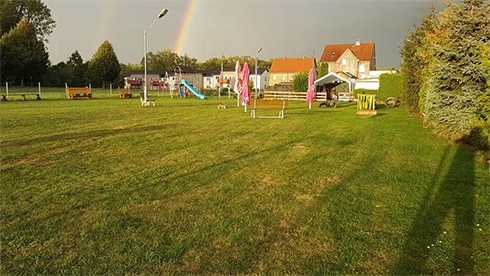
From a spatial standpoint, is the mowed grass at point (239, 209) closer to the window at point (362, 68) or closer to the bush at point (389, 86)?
the bush at point (389, 86)

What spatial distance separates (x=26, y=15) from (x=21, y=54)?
2204 cm

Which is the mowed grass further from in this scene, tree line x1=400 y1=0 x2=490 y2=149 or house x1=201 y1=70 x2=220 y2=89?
house x1=201 y1=70 x2=220 y2=89

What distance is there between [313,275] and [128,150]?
6418 millimetres

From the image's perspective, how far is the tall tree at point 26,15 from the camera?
6406 centimetres

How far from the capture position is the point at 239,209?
4.69m

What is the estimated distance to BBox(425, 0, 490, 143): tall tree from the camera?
10.1 metres

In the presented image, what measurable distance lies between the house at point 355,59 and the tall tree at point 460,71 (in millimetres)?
61739

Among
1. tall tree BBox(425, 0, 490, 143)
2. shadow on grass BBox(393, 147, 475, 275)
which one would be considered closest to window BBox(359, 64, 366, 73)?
tall tree BBox(425, 0, 490, 143)

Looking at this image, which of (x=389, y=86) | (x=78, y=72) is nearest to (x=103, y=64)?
(x=78, y=72)

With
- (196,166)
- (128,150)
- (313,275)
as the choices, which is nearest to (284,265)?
(313,275)

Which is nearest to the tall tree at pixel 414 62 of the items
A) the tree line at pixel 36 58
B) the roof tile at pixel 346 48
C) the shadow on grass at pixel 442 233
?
the shadow on grass at pixel 442 233

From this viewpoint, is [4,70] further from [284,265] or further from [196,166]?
[284,265]

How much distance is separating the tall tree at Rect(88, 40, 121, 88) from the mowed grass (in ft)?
202

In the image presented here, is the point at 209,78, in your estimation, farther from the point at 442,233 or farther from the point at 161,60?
the point at 442,233
